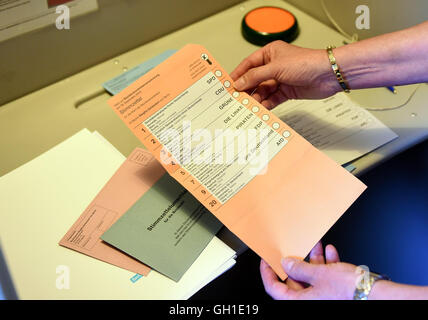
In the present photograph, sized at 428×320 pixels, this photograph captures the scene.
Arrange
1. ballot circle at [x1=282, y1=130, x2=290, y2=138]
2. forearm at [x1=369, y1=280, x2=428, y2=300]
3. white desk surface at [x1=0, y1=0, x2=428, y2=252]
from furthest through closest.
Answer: white desk surface at [x1=0, y1=0, x2=428, y2=252], ballot circle at [x1=282, y1=130, x2=290, y2=138], forearm at [x1=369, y1=280, x2=428, y2=300]

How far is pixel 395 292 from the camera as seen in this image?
1.80 ft

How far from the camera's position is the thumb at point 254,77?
0.68 metres

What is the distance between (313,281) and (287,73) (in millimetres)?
352

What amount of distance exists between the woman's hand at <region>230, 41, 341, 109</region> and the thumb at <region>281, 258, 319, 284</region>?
11.5 inches

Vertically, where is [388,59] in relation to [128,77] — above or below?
below

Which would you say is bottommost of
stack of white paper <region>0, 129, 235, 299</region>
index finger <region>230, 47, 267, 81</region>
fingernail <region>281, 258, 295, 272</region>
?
fingernail <region>281, 258, 295, 272</region>

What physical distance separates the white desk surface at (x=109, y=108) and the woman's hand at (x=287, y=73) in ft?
0.51

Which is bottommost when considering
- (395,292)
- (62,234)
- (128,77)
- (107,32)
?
(395,292)

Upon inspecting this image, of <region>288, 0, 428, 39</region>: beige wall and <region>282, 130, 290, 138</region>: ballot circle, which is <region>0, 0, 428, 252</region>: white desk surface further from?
<region>282, 130, 290, 138</region>: ballot circle

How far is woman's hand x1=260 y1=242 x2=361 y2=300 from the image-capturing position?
56cm

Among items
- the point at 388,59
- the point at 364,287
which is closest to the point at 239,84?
the point at 388,59

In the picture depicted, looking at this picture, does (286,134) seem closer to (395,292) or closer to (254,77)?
(254,77)

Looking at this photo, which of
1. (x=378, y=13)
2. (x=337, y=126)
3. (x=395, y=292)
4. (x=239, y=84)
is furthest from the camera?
(x=378, y=13)

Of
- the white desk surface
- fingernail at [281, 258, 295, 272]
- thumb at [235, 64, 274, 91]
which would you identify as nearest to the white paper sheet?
the white desk surface
